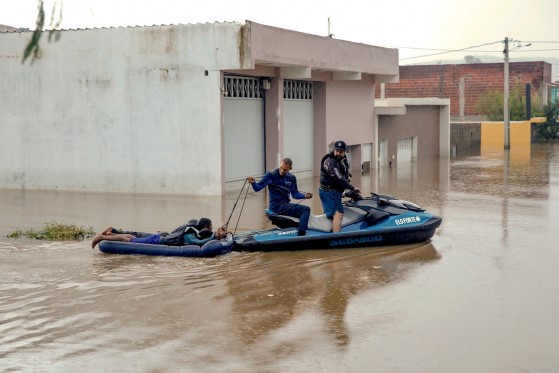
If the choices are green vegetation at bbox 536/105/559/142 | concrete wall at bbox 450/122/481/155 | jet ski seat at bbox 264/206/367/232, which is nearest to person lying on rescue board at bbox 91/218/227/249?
jet ski seat at bbox 264/206/367/232

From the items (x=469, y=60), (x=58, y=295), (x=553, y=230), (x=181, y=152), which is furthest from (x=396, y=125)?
(x=469, y=60)

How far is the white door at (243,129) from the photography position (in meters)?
23.7

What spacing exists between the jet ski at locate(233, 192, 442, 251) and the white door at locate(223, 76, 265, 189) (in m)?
10.1

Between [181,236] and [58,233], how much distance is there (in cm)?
316

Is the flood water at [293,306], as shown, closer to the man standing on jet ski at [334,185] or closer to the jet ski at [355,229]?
the jet ski at [355,229]

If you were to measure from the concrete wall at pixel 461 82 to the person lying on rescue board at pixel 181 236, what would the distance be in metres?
51.6

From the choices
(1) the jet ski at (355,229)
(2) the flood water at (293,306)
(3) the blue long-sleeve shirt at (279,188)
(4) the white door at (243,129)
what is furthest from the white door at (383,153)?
(3) the blue long-sleeve shirt at (279,188)

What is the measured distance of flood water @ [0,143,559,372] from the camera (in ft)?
26.7

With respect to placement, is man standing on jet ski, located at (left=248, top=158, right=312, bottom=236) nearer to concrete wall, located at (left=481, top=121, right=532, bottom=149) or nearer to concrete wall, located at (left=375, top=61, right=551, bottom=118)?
concrete wall, located at (left=481, top=121, right=532, bottom=149)

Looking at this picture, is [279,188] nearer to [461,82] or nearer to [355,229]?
[355,229]

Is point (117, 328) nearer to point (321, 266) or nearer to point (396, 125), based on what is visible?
point (321, 266)

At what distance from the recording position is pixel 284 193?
1357 cm

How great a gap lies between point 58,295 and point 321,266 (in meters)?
3.77

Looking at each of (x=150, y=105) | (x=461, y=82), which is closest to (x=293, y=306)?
(x=150, y=105)
